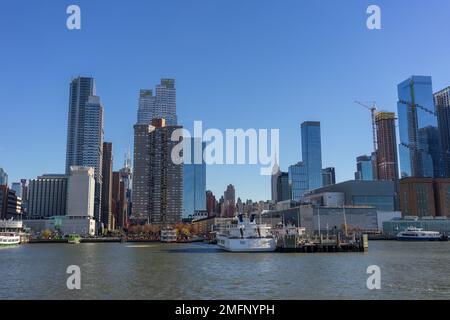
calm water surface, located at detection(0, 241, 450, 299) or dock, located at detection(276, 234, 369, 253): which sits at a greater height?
dock, located at detection(276, 234, 369, 253)

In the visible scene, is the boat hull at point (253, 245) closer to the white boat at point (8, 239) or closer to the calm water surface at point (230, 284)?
the calm water surface at point (230, 284)

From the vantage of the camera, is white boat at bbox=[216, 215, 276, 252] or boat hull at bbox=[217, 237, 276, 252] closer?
boat hull at bbox=[217, 237, 276, 252]

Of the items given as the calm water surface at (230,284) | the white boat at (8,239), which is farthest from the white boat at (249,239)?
the white boat at (8,239)

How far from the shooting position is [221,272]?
60.2 metres

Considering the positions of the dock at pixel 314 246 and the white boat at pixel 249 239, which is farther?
the white boat at pixel 249 239

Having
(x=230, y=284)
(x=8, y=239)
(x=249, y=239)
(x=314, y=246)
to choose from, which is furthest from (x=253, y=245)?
(x=8, y=239)

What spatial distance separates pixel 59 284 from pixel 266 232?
73778 millimetres

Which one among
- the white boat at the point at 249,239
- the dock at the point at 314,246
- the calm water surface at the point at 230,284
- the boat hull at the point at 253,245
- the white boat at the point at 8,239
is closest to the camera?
the calm water surface at the point at 230,284

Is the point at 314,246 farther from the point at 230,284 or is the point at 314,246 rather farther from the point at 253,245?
the point at 230,284

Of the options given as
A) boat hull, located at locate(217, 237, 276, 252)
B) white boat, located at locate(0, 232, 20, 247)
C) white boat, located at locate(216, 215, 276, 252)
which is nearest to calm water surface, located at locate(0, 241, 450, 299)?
boat hull, located at locate(217, 237, 276, 252)

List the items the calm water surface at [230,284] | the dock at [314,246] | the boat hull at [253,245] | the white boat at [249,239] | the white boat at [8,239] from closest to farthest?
the calm water surface at [230,284], the dock at [314,246], the boat hull at [253,245], the white boat at [249,239], the white boat at [8,239]

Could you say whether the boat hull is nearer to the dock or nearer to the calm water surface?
the dock
